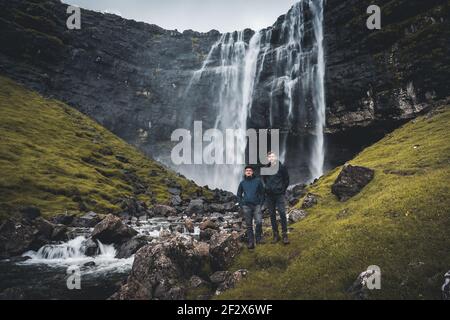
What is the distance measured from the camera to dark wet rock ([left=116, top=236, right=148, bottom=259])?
29777 mm

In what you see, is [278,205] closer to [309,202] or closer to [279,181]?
[279,181]

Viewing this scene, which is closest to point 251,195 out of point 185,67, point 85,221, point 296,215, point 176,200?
point 296,215

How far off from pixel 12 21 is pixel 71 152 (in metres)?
76.7

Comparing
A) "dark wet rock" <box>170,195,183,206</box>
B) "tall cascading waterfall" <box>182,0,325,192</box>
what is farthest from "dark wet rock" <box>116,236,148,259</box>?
"tall cascading waterfall" <box>182,0,325,192</box>

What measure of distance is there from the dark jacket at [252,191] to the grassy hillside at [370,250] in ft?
8.56

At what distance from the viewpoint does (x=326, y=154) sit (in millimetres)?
72875

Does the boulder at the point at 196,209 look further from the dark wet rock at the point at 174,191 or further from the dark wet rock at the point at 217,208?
the dark wet rock at the point at 174,191

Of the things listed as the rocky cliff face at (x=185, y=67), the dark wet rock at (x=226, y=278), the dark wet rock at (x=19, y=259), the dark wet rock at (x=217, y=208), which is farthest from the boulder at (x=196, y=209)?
the dark wet rock at (x=226, y=278)

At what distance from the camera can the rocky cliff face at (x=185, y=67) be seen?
59.8 meters

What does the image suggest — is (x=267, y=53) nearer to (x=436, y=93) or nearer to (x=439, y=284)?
(x=436, y=93)

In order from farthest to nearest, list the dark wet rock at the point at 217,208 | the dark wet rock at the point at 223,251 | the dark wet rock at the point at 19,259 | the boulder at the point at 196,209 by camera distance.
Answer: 1. the dark wet rock at the point at 217,208
2. the boulder at the point at 196,209
3. the dark wet rock at the point at 19,259
4. the dark wet rock at the point at 223,251

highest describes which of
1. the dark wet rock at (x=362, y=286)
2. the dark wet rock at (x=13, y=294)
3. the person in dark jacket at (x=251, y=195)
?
the person in dark jacket at (x=251, y=195)

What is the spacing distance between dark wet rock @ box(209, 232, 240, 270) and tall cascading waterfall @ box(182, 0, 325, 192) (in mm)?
57211
